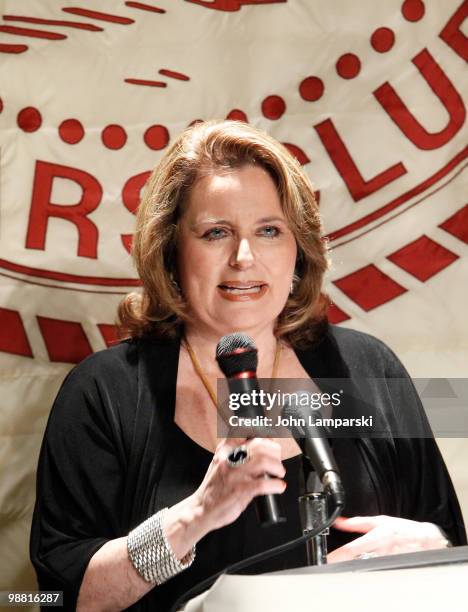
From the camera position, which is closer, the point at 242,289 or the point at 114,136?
the point at 242,289

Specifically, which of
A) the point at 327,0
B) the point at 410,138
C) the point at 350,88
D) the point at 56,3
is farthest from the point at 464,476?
the point at 56,3

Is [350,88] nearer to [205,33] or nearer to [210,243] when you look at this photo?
[205,33]

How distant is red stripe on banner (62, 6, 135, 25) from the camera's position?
243 centimetres

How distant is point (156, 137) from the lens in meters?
2.46

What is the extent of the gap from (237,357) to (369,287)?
3.69 ft

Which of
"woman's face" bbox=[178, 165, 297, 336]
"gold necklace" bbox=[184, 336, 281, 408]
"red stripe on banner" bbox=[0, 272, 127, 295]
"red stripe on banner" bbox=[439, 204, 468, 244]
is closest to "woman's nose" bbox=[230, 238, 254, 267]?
"woman's face" bbox=[178, 165, 297, 336]

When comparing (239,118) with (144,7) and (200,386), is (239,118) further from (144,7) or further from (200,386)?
(200,386)

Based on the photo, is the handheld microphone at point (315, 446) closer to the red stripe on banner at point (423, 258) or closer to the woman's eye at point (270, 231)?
the woman's eye at point (270, 231)

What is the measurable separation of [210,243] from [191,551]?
2.05 feet

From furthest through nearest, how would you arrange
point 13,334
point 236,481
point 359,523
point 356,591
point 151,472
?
point 13,334, point 151,472, point 359,523, point 236,481, point 356,591

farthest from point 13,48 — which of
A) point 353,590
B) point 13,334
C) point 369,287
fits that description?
point 353,590

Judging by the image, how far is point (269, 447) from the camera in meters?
Answer: 1.26

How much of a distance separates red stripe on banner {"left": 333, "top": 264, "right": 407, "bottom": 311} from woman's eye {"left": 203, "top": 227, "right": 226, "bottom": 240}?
57 centimetres

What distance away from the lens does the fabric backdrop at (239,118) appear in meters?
2.41
